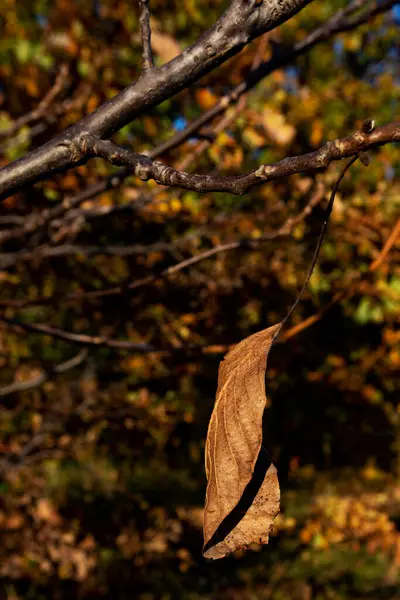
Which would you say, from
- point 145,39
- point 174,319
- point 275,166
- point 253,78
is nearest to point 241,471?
point 275,166

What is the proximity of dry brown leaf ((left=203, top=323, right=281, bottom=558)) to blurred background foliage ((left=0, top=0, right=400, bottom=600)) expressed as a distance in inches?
42.0

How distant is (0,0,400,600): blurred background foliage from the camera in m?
3.03

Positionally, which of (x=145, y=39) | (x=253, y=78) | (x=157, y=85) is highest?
(x=253, y=78)

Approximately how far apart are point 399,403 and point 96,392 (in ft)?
10.4

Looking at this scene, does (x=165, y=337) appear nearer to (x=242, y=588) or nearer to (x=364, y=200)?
(x=364, y=200)

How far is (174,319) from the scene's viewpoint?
326cm

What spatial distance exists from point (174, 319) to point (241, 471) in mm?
2488

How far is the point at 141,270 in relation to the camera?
311cm

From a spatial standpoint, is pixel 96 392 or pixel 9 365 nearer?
pixel 96 392

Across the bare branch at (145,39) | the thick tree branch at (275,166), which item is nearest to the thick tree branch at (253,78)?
the bare branch at (145,39)

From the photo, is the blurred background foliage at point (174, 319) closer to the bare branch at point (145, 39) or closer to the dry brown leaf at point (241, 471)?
the bare branch at point (145, 39)

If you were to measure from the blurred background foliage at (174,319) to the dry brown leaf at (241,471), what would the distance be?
1068mm

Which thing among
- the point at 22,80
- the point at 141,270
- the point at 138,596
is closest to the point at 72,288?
the point at 141,270

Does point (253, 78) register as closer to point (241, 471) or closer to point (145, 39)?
point (145, 39)
